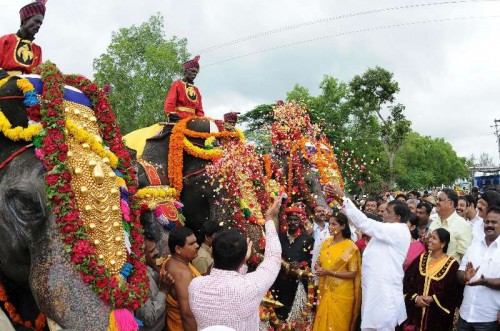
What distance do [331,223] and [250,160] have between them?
128 centimetres

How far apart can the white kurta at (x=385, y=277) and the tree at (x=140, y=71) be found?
2116 cm

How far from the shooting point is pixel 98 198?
3.34 meters

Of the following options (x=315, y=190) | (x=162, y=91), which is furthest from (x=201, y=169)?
(x=162, y=91)

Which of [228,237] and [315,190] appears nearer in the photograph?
[228,237]

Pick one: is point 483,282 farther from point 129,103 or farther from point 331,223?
point 129,103

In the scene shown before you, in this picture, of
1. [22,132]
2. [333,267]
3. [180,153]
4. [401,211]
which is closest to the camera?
[22,132]

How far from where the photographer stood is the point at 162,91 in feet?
93.0

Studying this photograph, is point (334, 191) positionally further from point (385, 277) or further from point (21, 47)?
point (21, 47)

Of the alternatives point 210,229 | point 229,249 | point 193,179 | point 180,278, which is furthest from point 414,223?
point 229,249

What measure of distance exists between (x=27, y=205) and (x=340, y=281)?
4393 millimetres

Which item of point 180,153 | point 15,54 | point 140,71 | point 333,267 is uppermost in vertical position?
point 140,71

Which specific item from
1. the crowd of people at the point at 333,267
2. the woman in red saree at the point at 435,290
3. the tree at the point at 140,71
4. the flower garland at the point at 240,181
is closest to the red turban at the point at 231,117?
the crowd of people at the point at 333,267

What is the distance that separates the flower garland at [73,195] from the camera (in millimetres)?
3117

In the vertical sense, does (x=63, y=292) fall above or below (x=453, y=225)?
below
